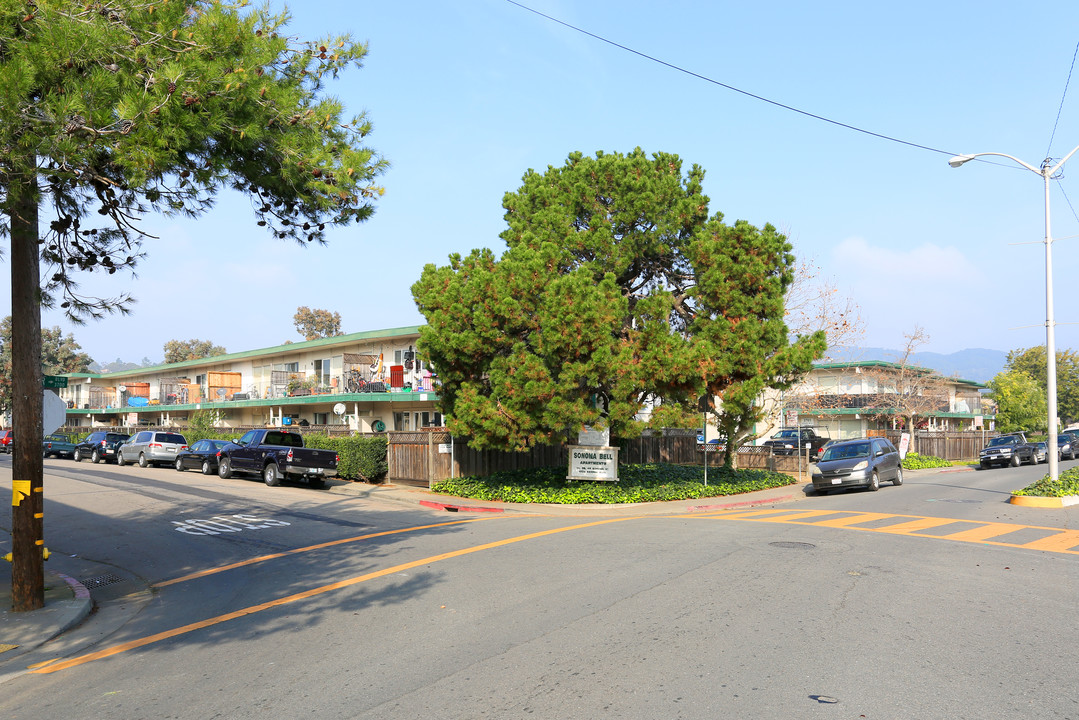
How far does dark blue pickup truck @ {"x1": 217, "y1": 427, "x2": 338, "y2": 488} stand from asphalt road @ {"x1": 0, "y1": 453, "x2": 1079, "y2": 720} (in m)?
9.60

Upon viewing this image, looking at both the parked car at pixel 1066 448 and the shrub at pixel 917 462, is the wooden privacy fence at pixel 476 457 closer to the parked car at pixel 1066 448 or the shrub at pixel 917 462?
the shrub at pixel 917 462

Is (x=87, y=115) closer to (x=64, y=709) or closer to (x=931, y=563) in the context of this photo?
(x=64, y=709)

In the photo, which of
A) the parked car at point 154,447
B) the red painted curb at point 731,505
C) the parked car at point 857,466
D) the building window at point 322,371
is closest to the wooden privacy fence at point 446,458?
the red painted curb at point 731,505

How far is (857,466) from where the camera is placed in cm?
2259

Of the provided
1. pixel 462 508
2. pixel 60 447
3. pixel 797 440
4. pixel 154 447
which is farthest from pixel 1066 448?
pixel 60 447

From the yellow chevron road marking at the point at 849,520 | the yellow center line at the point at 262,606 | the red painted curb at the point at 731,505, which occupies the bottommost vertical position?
the red painted curb at the point at 731,505

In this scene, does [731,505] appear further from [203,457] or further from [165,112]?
[203,457]

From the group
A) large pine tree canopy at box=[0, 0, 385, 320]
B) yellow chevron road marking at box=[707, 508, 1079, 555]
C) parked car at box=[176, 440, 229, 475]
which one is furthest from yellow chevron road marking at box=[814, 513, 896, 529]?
parked car at box=[176, 440, 229, 475]

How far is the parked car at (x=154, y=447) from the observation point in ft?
110

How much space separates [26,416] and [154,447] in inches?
1078

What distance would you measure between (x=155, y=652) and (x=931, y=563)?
9399 millimetres

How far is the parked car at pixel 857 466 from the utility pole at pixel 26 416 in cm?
1942

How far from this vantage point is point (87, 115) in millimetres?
6734

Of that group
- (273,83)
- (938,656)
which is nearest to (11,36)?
(273,83)
